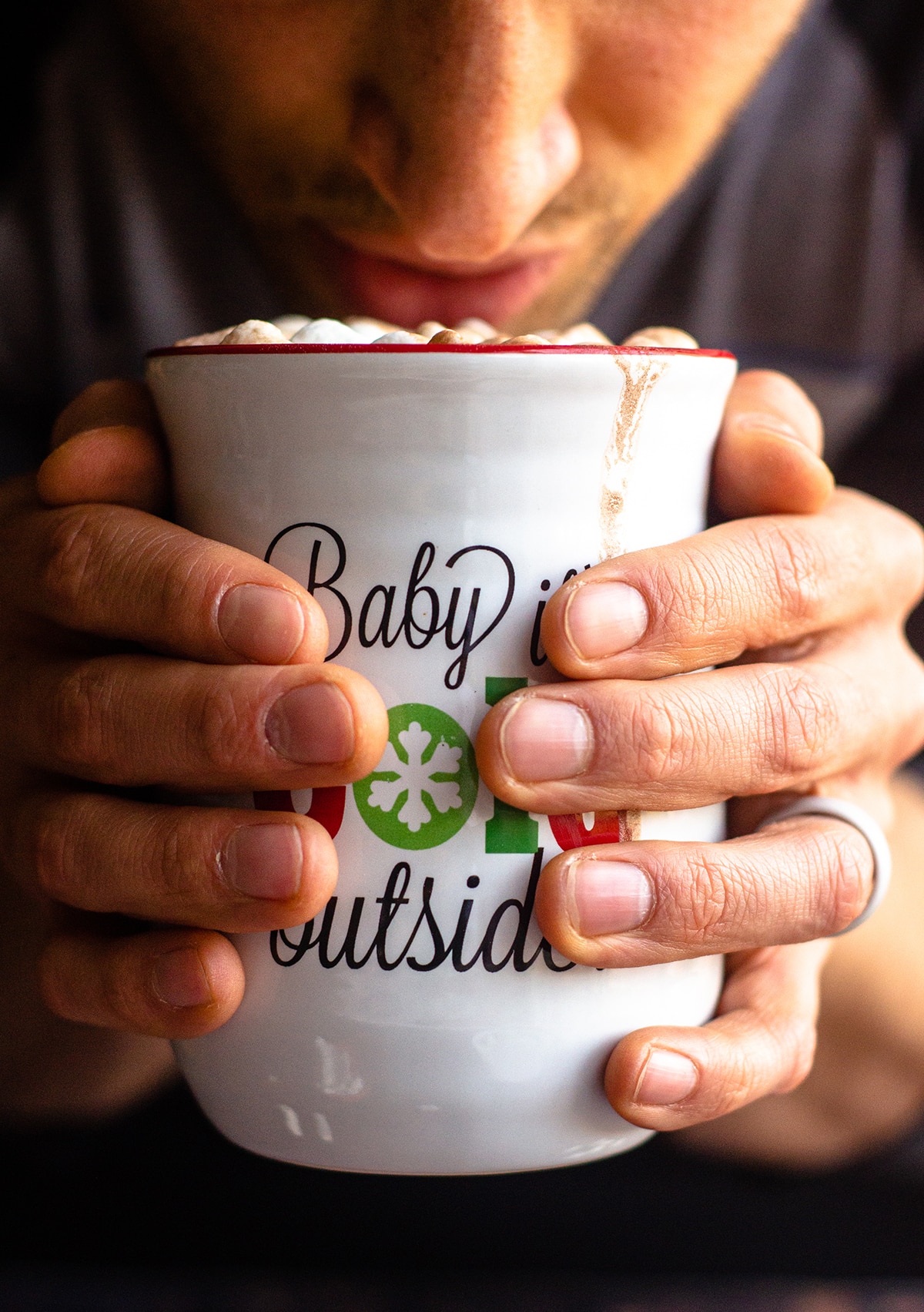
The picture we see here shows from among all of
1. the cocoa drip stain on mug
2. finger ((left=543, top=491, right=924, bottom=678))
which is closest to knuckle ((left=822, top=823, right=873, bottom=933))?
finger ((left=543, top=491, right=924, bottom=678))

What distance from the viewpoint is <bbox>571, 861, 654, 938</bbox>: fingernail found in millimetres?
471

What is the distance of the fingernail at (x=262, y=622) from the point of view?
46 cm

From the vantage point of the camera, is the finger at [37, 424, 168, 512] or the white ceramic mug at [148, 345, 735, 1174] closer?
the white ceramic mug at [148, 345, 735, 1174]

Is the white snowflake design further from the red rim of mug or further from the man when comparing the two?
the red rim of mug

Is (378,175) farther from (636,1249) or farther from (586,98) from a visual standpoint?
(636,1249)

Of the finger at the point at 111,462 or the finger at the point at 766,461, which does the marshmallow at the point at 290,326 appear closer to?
the finger at the point at 111,462

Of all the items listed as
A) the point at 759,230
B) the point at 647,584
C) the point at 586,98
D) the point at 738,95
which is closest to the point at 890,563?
the point at 647,584

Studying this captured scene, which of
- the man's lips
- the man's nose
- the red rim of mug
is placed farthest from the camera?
the man's lips

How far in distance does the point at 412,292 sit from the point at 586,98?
0.19 meters

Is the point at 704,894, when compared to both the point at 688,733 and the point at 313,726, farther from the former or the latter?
the point at 313,726

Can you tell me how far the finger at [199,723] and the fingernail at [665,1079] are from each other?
0.62ft

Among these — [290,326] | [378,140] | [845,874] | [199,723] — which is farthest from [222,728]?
[378,140]

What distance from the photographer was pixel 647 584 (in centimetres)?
49

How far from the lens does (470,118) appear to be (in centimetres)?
66
